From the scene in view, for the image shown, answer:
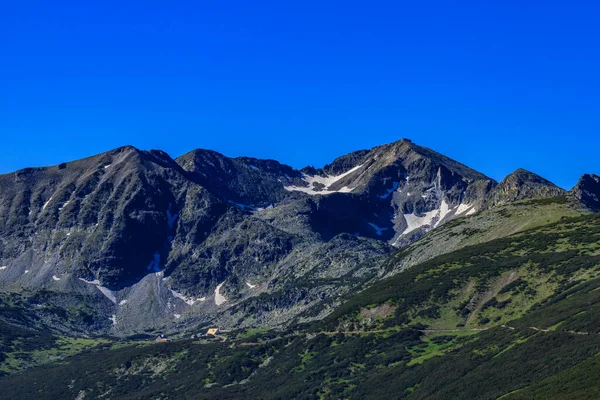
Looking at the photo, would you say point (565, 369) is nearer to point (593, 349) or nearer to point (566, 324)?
point (593, 349)

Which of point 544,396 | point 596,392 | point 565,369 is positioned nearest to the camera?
point 596,392

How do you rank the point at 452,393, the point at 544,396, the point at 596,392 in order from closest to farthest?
the point at 596,392 → the point at 544,396 → the point at 452,393

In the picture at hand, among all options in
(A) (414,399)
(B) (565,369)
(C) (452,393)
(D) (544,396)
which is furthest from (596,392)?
(A) (414,399)

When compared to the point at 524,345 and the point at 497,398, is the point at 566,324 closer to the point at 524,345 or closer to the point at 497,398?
the point at 524,345

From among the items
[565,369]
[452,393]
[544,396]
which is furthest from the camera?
[452,393]

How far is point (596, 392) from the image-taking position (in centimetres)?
14438

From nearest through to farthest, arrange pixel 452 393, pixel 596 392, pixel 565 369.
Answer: pixel 596 392, pixel 565 369, pixel 452 393

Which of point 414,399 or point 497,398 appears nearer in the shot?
point 497,398

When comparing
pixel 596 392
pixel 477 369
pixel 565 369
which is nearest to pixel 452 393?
pixel 477 369

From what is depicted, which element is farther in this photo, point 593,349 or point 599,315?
point 599,315

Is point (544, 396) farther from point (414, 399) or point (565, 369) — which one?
point (414, 399)

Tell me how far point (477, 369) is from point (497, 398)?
23.3 m

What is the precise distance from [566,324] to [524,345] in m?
10.3

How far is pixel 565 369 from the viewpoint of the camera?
167750 mm
